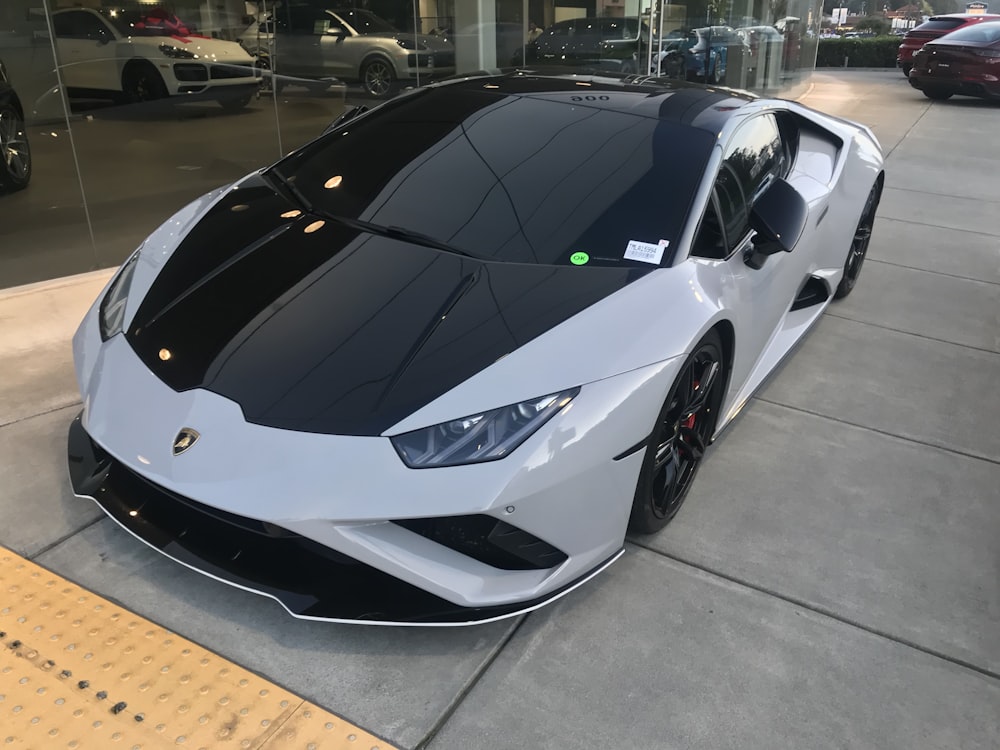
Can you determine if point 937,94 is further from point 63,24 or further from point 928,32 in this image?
point 63,24

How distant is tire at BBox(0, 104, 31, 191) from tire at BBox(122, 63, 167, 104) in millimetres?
742

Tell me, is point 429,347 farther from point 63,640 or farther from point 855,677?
point 855,677

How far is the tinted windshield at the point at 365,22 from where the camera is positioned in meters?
7.12

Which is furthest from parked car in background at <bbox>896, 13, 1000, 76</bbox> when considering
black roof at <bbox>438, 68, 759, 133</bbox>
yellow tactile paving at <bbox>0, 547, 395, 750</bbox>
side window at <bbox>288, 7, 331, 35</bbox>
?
yellow tactile paving at <bbox>0, 547, 395, 750</bbox>

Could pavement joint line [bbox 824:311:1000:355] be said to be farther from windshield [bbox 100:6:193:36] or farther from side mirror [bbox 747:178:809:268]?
windshield [bbox 100:6:193:36]

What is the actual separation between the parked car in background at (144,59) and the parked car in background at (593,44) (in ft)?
13.1

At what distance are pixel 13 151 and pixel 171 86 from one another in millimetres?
1215

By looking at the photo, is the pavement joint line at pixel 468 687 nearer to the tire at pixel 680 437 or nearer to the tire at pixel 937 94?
the tire at pixel 680 437

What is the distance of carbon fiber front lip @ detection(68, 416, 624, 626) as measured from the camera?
2.11 metres

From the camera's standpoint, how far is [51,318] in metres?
4.38

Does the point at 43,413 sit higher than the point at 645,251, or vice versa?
the point at 645,251

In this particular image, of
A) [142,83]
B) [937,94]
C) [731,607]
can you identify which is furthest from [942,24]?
[731,607]

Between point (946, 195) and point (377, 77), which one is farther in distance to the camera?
point (946, 195)

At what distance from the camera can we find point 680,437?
2789 mm
